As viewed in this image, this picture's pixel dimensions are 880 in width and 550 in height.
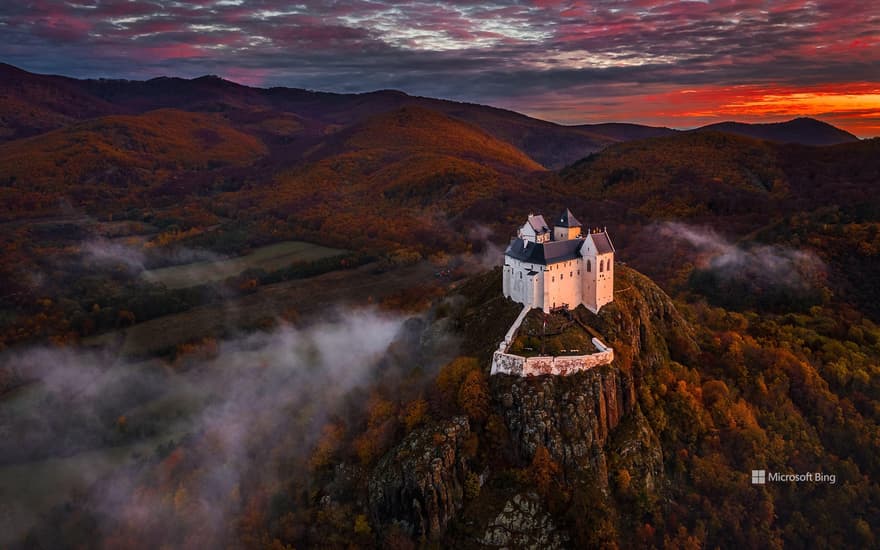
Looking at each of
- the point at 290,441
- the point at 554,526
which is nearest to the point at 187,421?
the point at 290,441

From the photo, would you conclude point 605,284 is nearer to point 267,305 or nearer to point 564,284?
point 564,284

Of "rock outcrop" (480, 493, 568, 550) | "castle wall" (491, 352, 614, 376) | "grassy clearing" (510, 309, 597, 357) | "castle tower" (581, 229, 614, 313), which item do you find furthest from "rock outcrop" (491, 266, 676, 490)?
"rock outcrop" (480, 493, 568, 550)

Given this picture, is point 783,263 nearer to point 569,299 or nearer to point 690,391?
point 690,391

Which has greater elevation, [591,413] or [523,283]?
[523,283]

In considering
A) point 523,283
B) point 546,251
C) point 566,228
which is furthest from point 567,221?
point 523,283

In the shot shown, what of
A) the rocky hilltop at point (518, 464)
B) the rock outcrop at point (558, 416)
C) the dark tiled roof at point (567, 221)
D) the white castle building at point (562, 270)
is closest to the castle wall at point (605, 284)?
the white castle building at point (562, 270)

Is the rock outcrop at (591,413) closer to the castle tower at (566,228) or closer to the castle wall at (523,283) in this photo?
the castle wall at (523,283)

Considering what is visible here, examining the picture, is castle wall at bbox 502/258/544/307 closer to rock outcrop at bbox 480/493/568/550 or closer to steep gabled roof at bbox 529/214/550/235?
steep gabled roof at bbox 529/214/550/235
